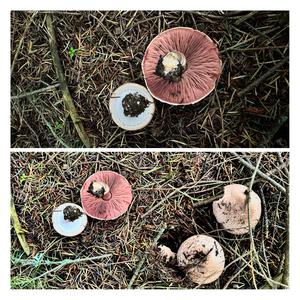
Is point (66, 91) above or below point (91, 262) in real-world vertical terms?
above

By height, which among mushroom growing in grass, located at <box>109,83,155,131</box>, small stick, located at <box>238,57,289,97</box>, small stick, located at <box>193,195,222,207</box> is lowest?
small stick, located at <box>193,195,222,207</box>

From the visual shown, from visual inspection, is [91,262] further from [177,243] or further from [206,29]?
[206,29]

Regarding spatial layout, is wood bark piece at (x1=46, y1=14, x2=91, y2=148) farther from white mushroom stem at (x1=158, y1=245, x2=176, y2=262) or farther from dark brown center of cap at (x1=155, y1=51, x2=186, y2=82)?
white mushroom stem at (x1=158, y1=245, x2=176, y2=262)

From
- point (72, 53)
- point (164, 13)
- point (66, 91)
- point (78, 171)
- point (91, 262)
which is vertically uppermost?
point (164, 13)

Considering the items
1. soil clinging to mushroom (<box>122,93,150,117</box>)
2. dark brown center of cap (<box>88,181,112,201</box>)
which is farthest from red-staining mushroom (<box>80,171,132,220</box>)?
soil clinging to mushroom (<box>122,93,150,117</box>)

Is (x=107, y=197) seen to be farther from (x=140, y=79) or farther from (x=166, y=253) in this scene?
(x=140, y=79)
